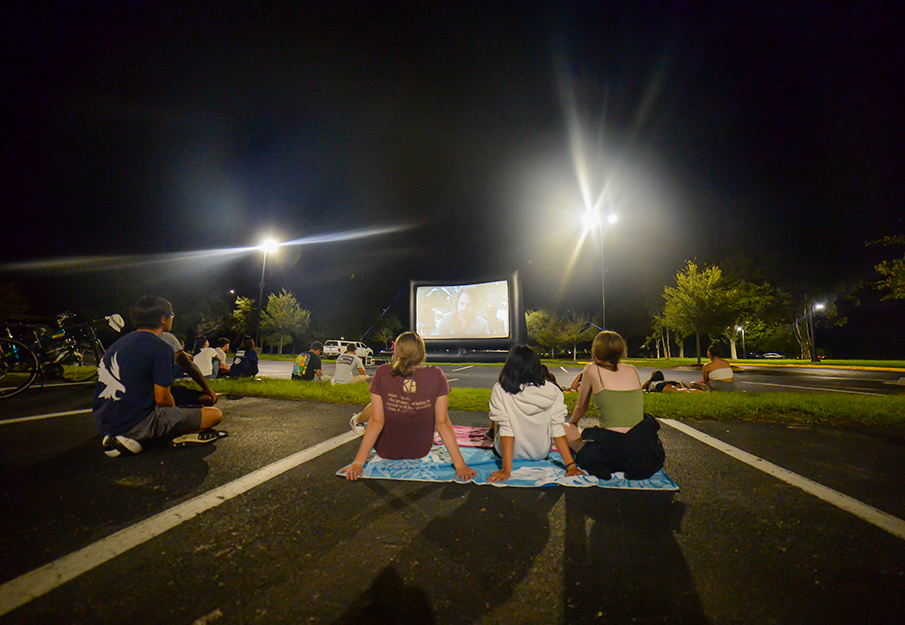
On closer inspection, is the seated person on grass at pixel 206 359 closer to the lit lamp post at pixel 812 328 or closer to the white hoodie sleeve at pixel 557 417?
the white hoodie sleeve at pixel 557 417

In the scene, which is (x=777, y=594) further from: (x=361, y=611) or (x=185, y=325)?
(x=185, y=325)

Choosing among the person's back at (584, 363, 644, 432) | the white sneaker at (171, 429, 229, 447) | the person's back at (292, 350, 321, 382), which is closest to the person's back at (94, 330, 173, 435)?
the white sneaker at (171, 429, 229, 447)

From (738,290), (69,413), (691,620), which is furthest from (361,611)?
(738,290)

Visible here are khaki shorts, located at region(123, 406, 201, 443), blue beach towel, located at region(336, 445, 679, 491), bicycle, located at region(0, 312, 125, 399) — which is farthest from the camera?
bicycle, located at region(0, 312, 125, 399)

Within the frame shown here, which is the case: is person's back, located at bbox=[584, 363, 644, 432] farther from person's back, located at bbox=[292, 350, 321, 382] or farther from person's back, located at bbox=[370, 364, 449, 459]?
person's back, located at bbox=[292, 350, 321, 382]

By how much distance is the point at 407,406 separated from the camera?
3.65 m

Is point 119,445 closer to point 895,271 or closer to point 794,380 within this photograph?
point 794,380

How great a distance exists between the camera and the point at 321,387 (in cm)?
884

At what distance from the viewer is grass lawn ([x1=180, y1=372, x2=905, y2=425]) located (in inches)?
242

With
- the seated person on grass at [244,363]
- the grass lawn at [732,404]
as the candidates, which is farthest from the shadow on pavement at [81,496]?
the seated person on grass at [244,363]

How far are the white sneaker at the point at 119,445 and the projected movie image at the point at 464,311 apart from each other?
16.9 feet

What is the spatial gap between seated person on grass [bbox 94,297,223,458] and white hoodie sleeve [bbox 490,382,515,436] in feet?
11.4

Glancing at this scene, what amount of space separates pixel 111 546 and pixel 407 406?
2205 millimetres

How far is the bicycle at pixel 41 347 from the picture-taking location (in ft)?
23.2
